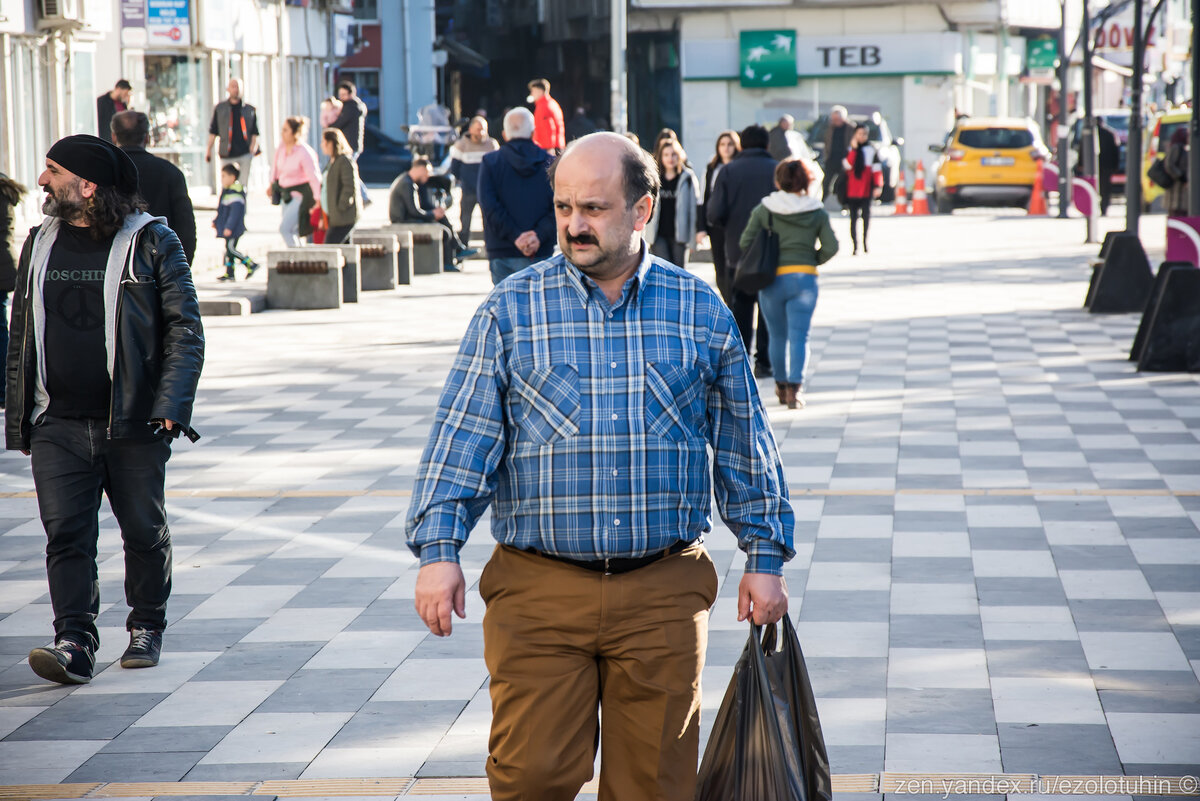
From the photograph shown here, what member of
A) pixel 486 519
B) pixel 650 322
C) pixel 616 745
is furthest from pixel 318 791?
pixel 486 519

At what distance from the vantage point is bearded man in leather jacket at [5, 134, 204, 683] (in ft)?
18.7

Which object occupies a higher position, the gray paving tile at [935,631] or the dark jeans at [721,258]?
the dark jeans at [721,258]

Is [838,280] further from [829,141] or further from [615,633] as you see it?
[615,633]

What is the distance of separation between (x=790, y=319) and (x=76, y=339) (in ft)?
20.9

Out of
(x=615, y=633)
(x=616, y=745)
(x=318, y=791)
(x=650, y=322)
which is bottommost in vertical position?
(x=318, y=791)

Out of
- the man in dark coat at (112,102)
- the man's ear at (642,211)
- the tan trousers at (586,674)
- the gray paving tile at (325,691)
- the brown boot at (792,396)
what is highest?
the man in dark coat at (112,102)

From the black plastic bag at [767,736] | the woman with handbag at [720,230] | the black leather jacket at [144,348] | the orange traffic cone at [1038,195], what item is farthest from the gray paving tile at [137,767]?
the orange traffic cone at [1038,195]

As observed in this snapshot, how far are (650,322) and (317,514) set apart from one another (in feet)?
16.7

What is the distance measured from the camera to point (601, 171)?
11.4 feet

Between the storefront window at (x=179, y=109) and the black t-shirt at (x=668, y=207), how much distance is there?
65.3 ft

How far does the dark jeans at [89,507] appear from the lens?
573cm

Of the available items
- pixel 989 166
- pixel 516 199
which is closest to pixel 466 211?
pixel 516 199

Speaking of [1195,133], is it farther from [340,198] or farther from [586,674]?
[586,674]

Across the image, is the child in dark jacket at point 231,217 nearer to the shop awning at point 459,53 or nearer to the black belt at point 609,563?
the black belt at point 609,563
